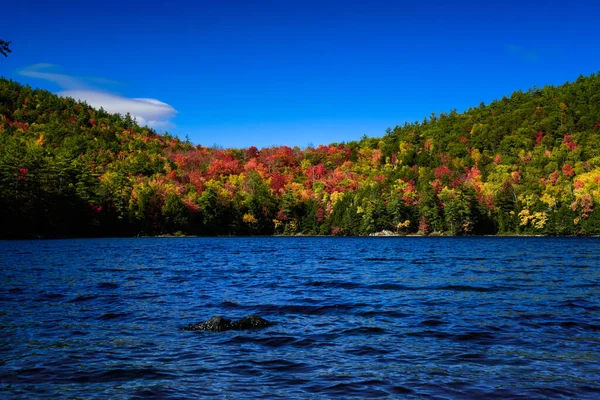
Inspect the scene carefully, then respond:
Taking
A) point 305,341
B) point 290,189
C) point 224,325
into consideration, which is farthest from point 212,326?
point 290,189

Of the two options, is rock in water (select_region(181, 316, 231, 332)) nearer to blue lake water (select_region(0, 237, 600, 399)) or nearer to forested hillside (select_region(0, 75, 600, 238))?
blue lake water (select_region(0, 237, 600, 399))

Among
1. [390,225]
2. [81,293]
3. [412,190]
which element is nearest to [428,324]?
[81,293]

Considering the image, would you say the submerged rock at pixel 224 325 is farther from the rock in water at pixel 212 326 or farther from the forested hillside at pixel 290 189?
the forested hillside at pixel 290 189

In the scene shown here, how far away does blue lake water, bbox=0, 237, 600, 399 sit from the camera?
31.3 ft

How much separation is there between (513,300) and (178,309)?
14229 millimetres

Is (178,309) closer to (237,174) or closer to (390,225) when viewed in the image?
(390,225)

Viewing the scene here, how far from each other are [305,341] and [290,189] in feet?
466

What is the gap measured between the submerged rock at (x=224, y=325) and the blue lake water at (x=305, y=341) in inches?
20.2

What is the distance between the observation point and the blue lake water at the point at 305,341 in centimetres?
954

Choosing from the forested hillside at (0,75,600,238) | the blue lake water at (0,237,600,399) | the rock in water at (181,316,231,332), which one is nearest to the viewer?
the blue lake water at (0,237,600,399)

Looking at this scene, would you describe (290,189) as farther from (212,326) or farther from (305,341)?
(305,341)

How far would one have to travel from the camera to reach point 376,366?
10945 mm

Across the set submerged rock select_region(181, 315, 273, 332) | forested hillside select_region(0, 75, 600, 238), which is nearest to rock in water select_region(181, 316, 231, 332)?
submerged rock select_region(181, 315, 273, 332)

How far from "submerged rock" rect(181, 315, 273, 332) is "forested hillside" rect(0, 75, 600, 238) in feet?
308
